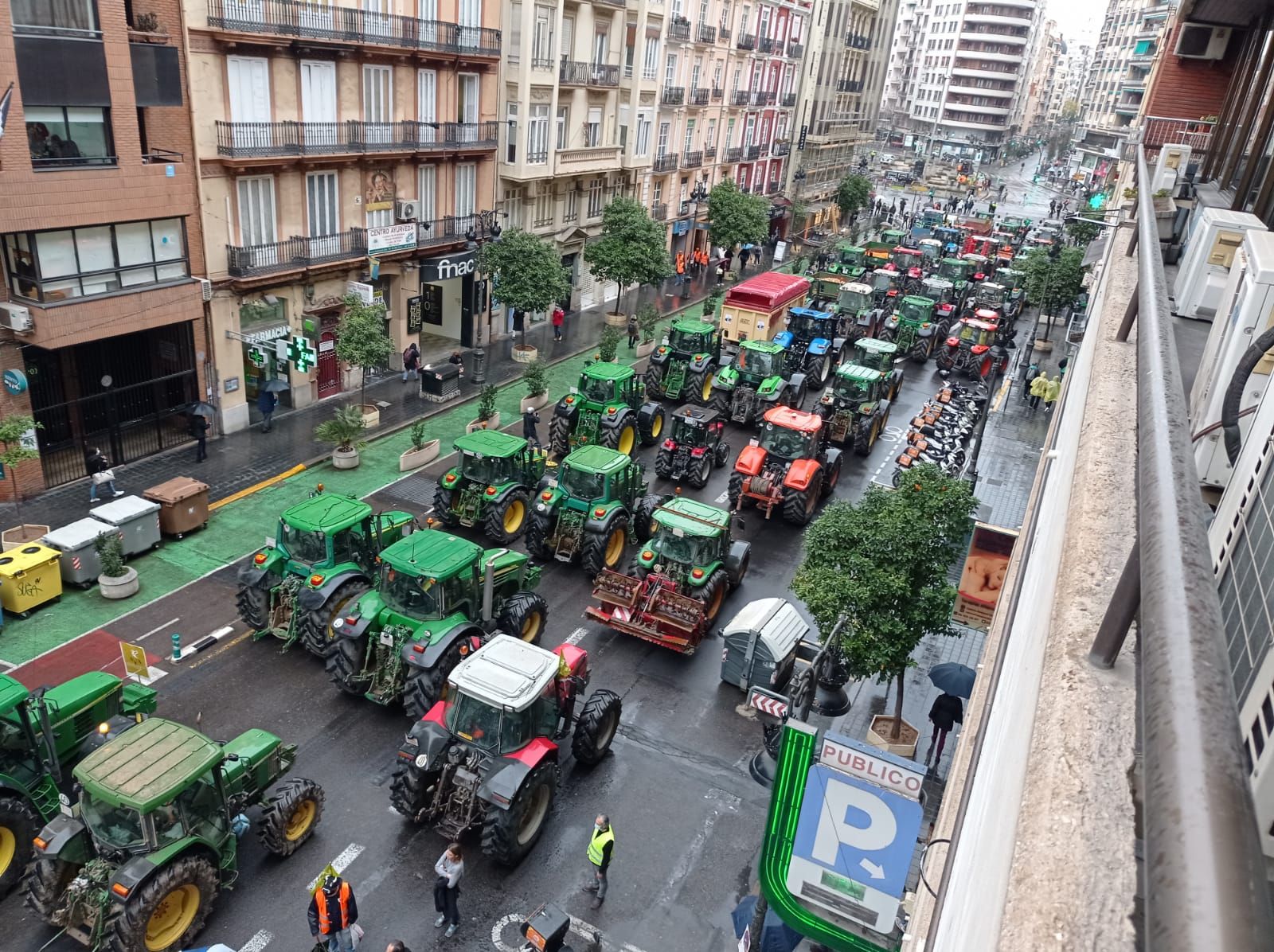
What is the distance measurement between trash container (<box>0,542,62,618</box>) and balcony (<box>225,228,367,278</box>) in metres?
9.60

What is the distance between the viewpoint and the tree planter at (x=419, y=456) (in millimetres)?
23734

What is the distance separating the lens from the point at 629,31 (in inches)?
1515

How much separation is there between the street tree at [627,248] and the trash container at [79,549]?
23.7 meters

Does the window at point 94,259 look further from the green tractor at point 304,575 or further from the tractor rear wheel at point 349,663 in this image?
the tractor rear wheel at point 349,663

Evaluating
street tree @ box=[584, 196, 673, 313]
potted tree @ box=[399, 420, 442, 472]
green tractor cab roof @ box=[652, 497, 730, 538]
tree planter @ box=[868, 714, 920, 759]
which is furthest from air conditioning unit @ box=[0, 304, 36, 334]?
street tree @ box=[584, 196, 673, 313]

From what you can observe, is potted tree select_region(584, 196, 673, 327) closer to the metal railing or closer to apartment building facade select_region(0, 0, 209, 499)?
apartment building facade select_region(0, 0, 209, 499)

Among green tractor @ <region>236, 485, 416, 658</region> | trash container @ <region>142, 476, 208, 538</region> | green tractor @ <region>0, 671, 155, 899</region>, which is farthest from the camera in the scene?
trash container @ <region>142, 476, 208, 538</region>

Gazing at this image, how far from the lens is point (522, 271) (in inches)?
1241

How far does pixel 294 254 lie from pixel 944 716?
20500 mm

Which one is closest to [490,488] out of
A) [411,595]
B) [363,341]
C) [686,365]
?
[411,595]

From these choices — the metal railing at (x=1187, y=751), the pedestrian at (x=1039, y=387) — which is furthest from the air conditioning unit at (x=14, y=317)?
the pedestrian at (x=1039, y=387)

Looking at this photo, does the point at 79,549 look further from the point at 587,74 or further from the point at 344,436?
the point at 587,74

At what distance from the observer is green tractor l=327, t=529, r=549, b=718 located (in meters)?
13.9

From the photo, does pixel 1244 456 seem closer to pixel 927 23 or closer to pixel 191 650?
pixel 191 650
